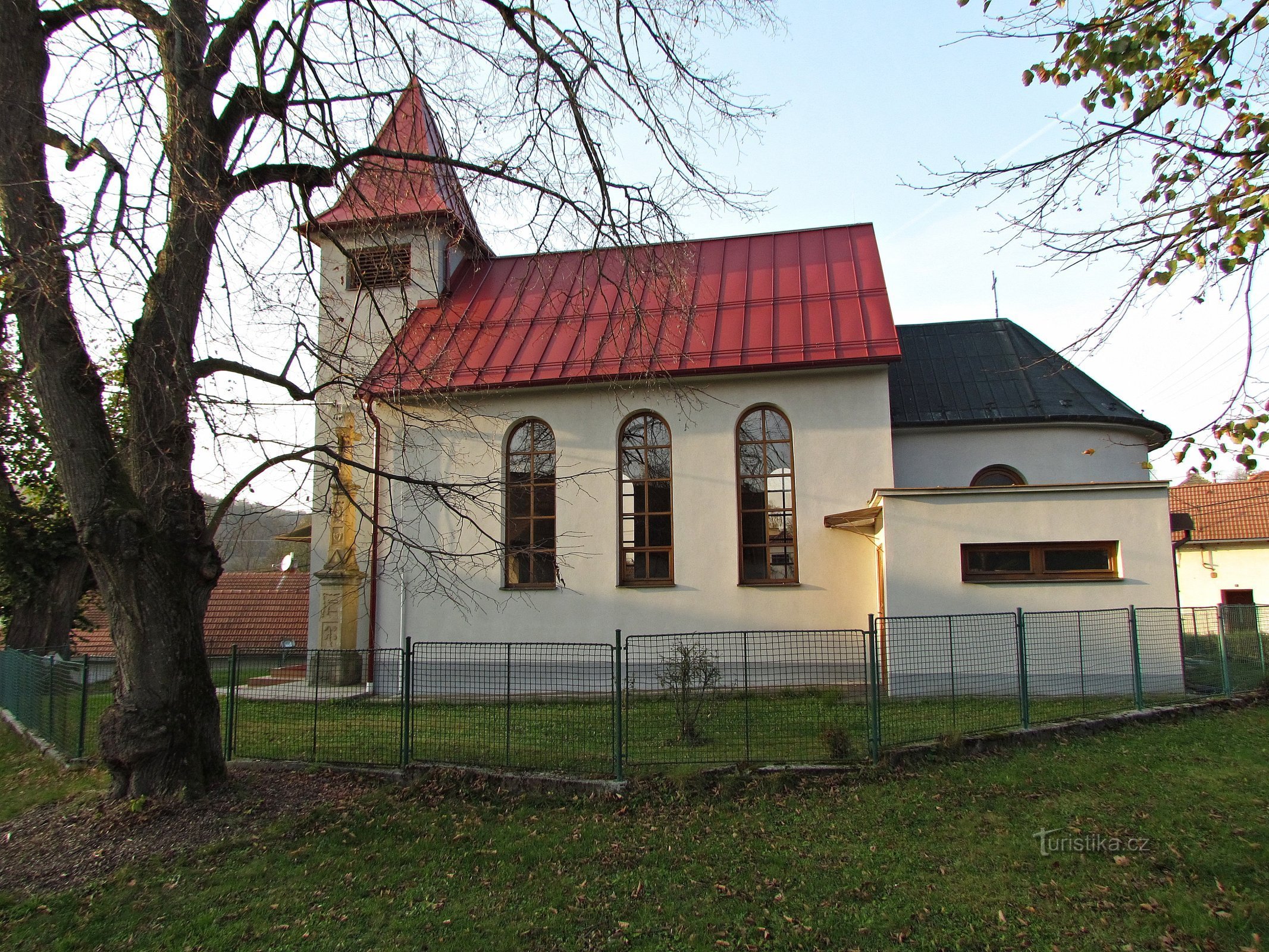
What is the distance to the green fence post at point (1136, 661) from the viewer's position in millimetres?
9992

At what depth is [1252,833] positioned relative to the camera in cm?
589

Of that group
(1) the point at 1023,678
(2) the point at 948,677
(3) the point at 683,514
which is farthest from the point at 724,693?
(3) the point at 683,514

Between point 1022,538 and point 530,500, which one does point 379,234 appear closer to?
point 530,500

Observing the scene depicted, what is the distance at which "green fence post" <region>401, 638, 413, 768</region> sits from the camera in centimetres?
776

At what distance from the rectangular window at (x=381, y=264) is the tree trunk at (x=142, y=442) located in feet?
4.12

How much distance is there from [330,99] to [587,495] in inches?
322

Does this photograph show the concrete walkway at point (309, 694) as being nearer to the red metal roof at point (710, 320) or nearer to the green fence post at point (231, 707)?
the green fence post at point (231, 707)

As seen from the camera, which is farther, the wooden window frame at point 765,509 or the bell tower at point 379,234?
the wooden window frame at point 765,509

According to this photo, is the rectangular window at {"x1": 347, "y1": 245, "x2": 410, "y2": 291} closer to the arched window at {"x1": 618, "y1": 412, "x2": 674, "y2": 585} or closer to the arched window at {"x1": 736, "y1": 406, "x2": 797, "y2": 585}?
the arched window at {"x1": 618, "y1": 412, "x2": 674, "y2": 585}

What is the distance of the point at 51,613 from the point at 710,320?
13.9 metres

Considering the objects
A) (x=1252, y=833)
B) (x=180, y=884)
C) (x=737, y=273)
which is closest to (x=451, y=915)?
(x=180, y=884)

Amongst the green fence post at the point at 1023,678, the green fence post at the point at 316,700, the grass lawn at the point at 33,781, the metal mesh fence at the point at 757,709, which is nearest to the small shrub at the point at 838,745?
the metal mesh fence at the point at 757,709

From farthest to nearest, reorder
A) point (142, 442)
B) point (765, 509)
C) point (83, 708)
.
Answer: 1. point (765, 509)
2. point (83, 708)
3. point (142, 442)

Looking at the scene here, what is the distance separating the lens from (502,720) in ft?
29.3
